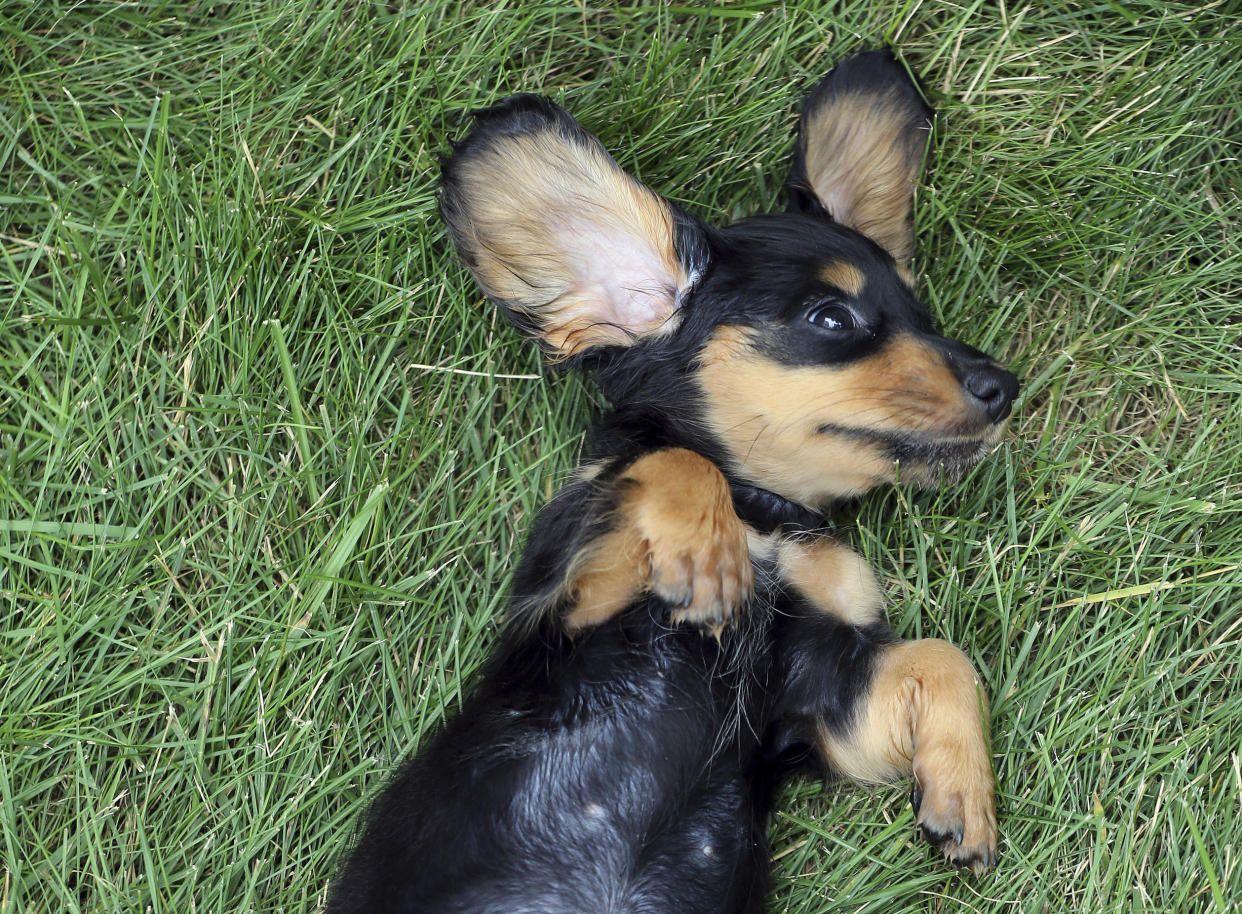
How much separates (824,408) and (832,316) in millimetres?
268

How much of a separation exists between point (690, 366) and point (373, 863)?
5.10 feet

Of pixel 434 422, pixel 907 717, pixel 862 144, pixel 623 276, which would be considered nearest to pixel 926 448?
pixel 907 717

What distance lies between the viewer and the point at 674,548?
8.58ft

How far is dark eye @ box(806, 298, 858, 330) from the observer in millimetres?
2979

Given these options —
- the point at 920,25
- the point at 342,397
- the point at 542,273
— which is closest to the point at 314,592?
the point at 342,397

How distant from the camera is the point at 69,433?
137 inches

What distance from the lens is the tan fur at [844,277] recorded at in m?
3.03

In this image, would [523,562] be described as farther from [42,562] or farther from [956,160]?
[956,160]

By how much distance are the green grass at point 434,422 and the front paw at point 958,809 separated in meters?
0.29

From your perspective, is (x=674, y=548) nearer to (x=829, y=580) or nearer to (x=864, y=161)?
(x=829, y=580)

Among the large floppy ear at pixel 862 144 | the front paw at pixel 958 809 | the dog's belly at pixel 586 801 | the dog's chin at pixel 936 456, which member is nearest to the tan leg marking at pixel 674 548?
the dog's belly at pixel 586 801

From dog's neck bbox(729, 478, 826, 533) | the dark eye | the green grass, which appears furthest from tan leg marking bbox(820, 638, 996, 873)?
the dark eye

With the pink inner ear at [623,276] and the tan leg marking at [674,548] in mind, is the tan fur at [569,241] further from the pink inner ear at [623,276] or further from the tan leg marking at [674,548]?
the tan leg marking at [674,548]

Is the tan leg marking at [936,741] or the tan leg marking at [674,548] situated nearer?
the tan leg marking at [674,548]
